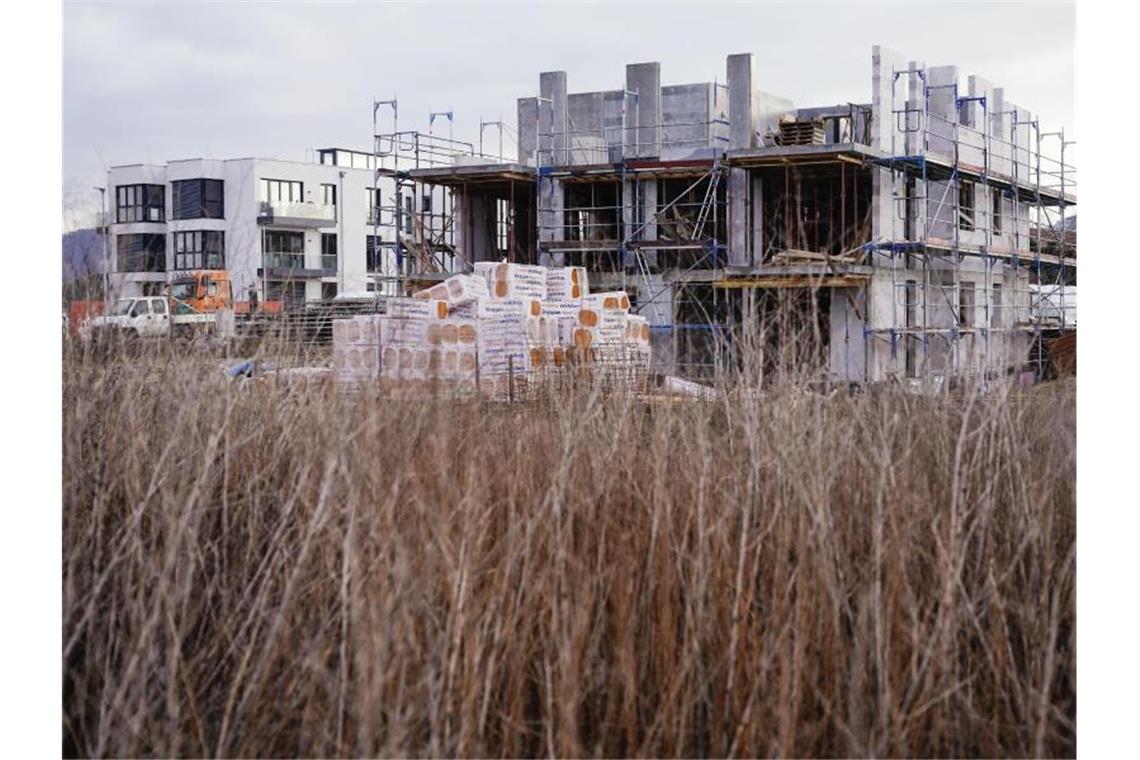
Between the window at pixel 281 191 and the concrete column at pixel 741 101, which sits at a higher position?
the window at pixel 281 191

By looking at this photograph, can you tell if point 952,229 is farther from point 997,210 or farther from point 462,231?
point 462,231

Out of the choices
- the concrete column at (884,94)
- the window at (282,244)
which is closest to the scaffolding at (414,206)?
the concrete column at (884,94)

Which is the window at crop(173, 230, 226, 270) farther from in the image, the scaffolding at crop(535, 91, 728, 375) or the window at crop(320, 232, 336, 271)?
the scaffolding at crop(535, 91, 728, 375)

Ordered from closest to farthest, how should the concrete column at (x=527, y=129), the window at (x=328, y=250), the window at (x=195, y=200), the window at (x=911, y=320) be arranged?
the window at (x=911, y=320) → the concrete column at (x=527, y=129) → the window at (x=195, y=200) → the window at (x=328, y=250)

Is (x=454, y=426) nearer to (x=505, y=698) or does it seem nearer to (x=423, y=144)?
(x=505, y=698)

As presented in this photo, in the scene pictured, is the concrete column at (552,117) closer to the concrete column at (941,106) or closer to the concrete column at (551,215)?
the concrete column at (551,215)

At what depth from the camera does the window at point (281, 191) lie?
6261 centimetres

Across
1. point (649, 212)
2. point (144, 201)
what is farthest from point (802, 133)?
point (144, 201)

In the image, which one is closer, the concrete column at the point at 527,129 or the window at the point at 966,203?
the window at the point at 966,203

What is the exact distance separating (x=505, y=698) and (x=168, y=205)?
194ft

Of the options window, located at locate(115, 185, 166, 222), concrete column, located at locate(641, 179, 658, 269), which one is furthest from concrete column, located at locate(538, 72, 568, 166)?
window, located at locate(115, 185, 166, 222)

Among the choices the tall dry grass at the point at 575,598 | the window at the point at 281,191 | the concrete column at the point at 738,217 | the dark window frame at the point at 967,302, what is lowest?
the tall dry grass at the point at 575,598

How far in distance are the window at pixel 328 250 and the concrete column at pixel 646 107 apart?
35227 mm

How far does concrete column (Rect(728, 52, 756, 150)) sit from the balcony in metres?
35.7
